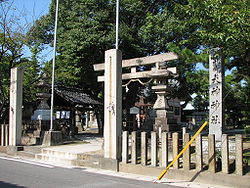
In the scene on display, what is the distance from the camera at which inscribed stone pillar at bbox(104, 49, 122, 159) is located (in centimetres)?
898

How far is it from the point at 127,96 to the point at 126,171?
1281cm

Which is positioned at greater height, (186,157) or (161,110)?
(161,110)

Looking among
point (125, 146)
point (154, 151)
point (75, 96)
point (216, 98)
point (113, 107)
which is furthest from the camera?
point (75, 96)

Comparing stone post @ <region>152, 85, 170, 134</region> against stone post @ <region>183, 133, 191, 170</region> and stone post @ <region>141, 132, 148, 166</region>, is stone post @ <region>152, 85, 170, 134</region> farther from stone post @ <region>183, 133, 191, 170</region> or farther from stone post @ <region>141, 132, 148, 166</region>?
stone post @ <region>183, 133, 191, 170</region>

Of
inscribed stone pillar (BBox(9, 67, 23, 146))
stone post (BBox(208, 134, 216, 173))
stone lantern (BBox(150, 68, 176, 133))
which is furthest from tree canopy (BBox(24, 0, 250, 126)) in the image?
stone post (BBox(208, 134, 216, 173))

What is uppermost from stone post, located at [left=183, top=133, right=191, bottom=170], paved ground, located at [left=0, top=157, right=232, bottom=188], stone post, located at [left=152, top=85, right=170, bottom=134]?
stone post, located at [left=152, top=85, right=170, bottom=134]

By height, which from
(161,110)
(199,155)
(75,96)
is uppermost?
(75,96)

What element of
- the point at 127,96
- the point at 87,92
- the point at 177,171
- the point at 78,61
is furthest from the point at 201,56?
the point at 87,92

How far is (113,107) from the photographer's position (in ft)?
30.1

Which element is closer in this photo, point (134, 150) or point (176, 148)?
point (176, 148)

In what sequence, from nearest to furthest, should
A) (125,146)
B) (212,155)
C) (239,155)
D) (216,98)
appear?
1. (239,155)
2. (212,155)
3. (125,146)
4. (216,98)

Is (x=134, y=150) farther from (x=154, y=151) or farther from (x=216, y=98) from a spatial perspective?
(x=216, y=98)

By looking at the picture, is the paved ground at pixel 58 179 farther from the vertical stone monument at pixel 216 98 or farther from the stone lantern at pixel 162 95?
the stone lantern at pixel 162 95

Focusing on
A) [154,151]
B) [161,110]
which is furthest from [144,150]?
[161,110]
